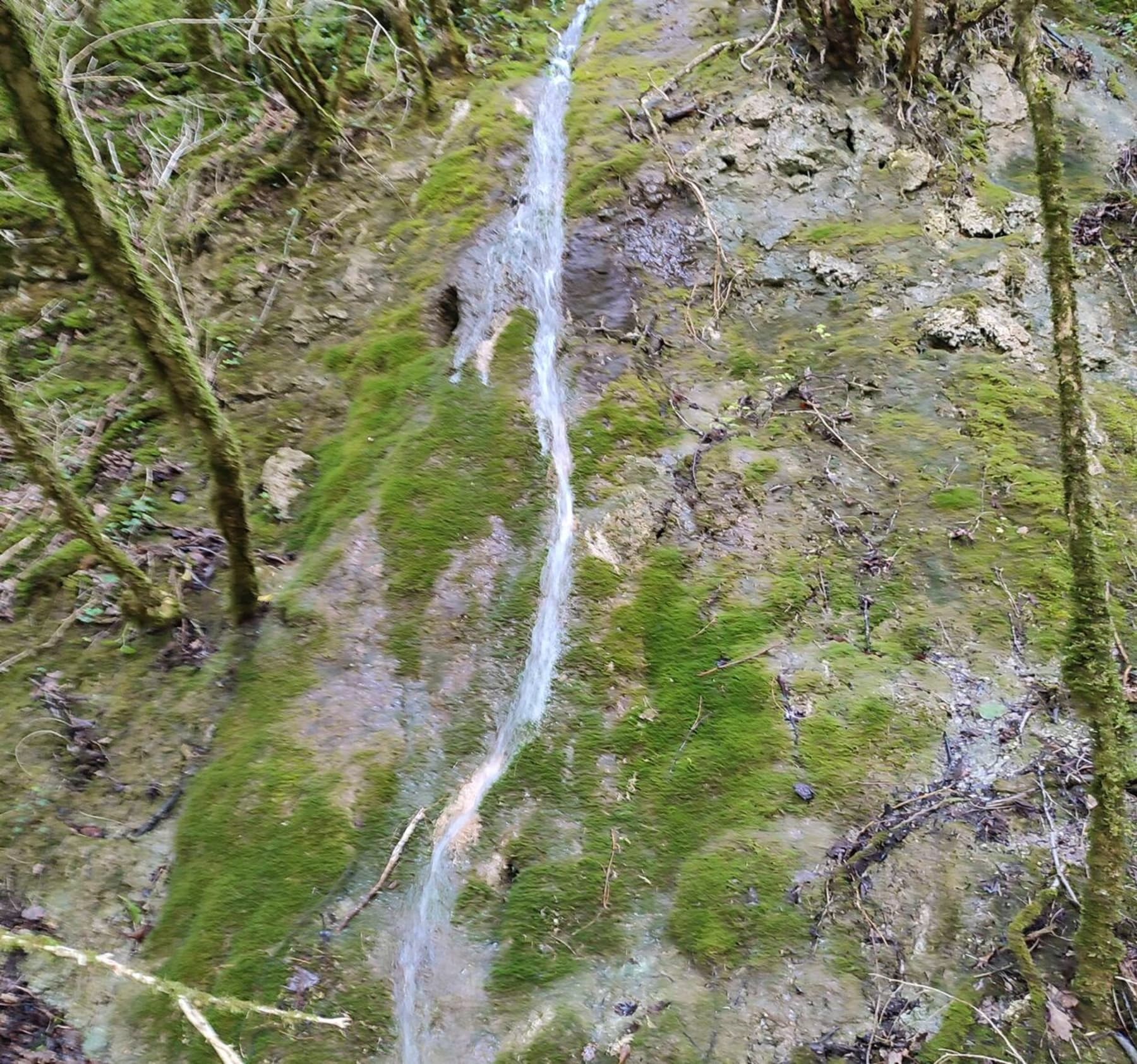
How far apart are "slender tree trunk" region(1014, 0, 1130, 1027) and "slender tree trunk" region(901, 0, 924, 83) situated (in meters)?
5.15

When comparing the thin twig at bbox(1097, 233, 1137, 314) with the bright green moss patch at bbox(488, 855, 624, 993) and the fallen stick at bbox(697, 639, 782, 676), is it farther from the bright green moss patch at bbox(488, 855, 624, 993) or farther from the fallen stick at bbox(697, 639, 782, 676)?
the bright green moss patch at bbox(488, 855, 624, 993)

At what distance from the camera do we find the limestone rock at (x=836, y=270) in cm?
661

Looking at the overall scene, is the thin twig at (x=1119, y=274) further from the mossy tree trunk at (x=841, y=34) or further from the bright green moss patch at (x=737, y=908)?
the bright green moss patch at (x=737, y=908)

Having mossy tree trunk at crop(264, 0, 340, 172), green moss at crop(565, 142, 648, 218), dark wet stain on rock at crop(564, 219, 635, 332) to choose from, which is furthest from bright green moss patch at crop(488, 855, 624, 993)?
mossy tree trunk at crop(264, 0, 340, 172)

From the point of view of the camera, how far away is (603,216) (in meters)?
7.25

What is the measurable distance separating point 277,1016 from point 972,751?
4109 millimetres

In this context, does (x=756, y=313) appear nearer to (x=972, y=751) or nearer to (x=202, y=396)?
(x=972, y=751)

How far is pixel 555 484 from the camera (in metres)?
5.90

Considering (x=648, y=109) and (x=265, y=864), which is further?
(x=648, y=109)

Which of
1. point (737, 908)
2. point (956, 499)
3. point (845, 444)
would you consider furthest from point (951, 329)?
point (737, 908)

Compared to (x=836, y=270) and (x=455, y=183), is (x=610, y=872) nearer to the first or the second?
(x=836, y=270)

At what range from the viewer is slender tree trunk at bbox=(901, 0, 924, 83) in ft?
23.4

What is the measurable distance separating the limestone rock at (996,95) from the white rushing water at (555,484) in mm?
4470

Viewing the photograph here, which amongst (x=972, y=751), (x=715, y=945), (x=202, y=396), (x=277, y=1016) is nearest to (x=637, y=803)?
(x=715, y=945)
